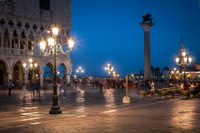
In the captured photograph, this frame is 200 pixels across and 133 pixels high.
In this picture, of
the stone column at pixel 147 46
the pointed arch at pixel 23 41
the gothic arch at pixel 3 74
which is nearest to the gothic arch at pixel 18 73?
the gothic arch at pixel 3 74

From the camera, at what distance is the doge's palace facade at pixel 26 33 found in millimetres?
46375

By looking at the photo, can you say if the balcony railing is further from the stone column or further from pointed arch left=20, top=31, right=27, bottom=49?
the stone column

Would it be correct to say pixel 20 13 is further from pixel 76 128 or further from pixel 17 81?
pixel 76 128

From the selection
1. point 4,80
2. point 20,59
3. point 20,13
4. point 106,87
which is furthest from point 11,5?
point 106,87

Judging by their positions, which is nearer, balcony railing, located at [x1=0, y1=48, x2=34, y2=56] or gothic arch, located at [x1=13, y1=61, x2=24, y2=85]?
balcony railing, located at [x1=0, y1=48, x2=34, y2=56]

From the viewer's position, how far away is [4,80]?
162ft

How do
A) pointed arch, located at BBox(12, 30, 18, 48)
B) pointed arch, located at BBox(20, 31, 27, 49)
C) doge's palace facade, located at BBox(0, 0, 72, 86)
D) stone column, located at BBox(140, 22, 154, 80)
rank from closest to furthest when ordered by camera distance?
doge's palace facade, located at BBox(0, 0, 72, 86), pointed arch, located at BBox(12, 30, 18, 48), stone column, located at BBox(140, 22, 154, 80), pointed arch, located at BBox(20, 31, 27, 49)

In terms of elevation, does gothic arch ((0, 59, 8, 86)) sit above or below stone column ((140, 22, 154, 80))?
below

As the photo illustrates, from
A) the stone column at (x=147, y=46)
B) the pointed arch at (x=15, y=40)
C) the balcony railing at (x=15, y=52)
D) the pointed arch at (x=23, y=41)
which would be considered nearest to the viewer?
the balcony railing at (x=15, y=52)

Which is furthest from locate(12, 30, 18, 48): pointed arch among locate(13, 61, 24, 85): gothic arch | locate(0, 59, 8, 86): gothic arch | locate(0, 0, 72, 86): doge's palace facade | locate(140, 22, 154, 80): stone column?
locate(140, 22, 154, 80): stone column

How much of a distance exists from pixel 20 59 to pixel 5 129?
124ft

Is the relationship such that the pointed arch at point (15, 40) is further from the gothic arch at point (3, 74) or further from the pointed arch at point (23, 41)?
the gothic arch at point (3, 74)

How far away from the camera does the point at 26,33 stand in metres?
49.3

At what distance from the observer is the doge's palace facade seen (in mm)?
46375
